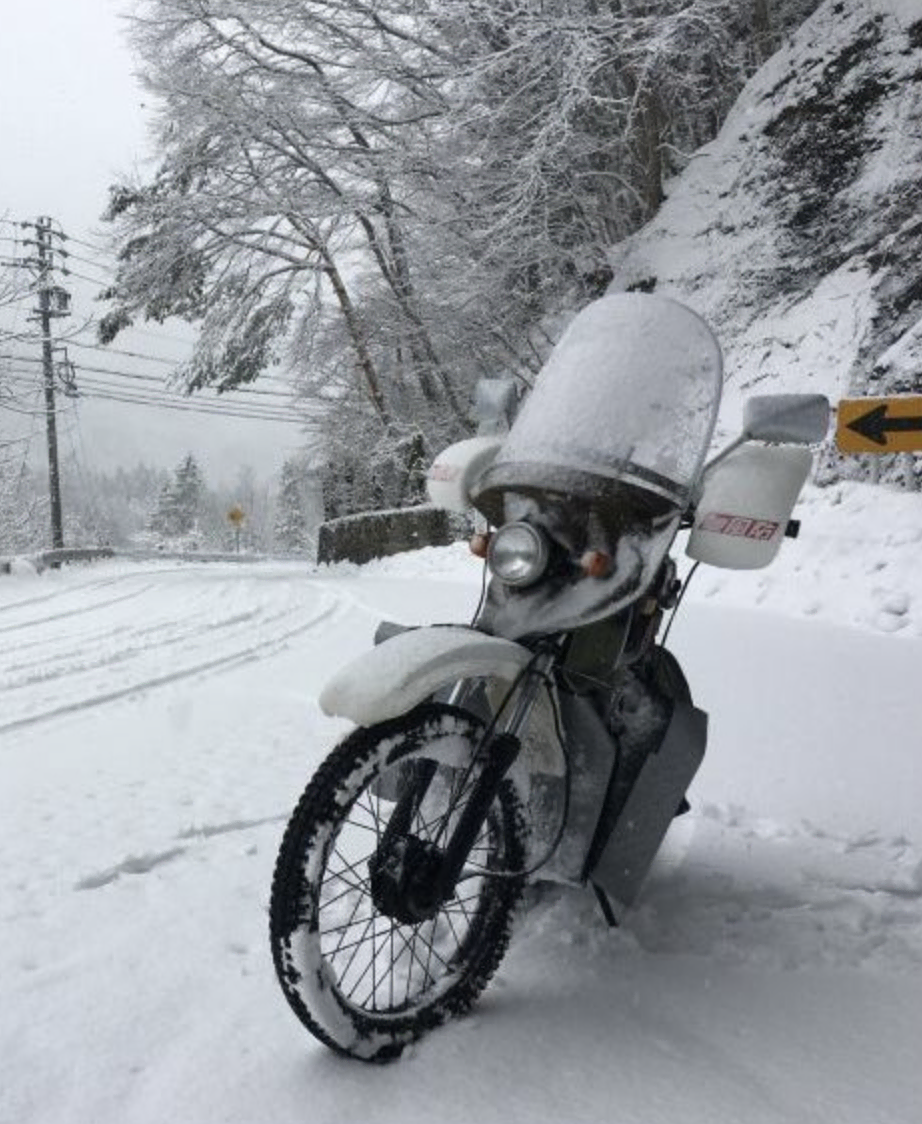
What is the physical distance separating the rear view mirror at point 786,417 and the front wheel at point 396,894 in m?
1.05

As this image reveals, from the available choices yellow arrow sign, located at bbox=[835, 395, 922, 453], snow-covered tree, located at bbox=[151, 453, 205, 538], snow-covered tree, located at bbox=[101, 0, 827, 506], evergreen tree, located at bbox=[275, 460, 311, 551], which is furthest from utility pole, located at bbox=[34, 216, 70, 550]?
snow-covered tree, located at bbox=[151, 453, 205, 538]

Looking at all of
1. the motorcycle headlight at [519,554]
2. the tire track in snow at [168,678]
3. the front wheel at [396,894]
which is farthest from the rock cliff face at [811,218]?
the front wheel at [396,894]

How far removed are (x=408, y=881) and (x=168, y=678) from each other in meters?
4.76

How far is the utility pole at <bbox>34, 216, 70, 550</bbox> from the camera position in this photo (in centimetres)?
3114

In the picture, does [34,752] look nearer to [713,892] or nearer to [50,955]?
[50,955]

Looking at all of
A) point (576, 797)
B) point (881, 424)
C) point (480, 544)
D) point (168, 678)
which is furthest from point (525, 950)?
point (168, 678)

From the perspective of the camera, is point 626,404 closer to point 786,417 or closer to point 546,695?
point 786,417

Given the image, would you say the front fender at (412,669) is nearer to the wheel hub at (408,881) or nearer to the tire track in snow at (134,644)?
the wheel hub at (408,881)

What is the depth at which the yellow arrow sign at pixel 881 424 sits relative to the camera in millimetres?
3945

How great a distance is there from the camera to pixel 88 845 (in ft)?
10.3

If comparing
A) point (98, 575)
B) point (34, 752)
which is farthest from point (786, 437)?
point (98, 575)

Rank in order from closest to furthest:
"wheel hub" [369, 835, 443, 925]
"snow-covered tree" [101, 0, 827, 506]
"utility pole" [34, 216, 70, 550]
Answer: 1. "wheel hub" [369, 835, 443, 925]
2. "snow-covered tree" [101, 0, 827, 506]
3. "utility pole" [34, 216, 70, 550]

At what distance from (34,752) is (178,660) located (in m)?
2.63

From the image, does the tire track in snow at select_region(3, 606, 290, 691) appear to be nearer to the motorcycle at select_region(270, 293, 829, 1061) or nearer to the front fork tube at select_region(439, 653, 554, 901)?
the motorcycle at select_region(270, 293, 829, 1061)
